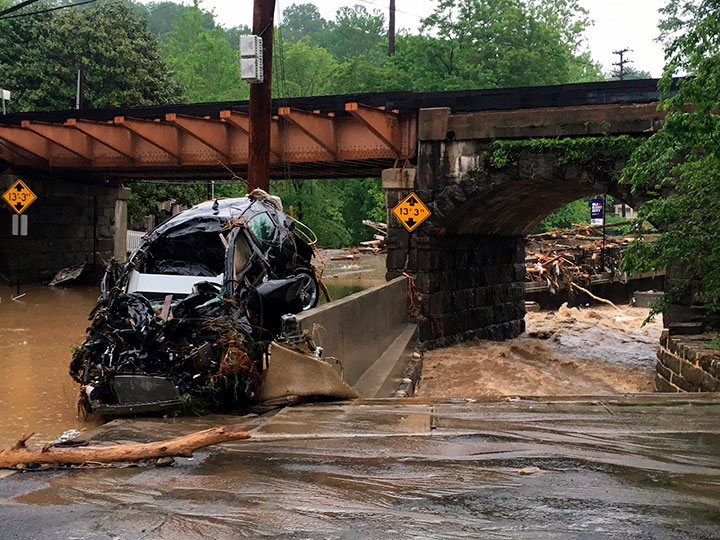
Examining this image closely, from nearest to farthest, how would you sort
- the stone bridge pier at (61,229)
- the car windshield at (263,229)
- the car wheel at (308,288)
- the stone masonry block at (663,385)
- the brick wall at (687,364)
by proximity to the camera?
the car windshield at (263,229)
the brick wall at (687,364)
the car wheel at (308,288)
the stone masonry block at (663,385)
the stone bridge pier at (61,229)

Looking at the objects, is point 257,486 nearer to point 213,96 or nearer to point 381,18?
point 213,96

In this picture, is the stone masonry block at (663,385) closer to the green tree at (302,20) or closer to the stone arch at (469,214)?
the stone arch at (469,214)

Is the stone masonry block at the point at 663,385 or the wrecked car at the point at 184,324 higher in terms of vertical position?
the wrecked car at the point at 184,324

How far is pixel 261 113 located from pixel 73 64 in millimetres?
24229

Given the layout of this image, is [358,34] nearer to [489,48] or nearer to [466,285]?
[489,48]

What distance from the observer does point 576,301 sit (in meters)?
30.0

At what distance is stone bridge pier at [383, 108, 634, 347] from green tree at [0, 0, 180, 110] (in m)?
21.1

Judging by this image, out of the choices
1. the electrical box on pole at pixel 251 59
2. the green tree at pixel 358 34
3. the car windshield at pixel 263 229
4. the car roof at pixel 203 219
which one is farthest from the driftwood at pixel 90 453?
the green tree at pixel 358 34

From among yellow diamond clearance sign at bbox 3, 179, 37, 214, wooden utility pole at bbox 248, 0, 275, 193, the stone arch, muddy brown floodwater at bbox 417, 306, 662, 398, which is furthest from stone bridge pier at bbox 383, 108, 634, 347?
yellow diamond clearance sign at bbox 3, 179, 37, 214

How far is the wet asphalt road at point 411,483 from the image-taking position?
137 inches

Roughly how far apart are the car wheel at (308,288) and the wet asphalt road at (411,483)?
16.1 ft

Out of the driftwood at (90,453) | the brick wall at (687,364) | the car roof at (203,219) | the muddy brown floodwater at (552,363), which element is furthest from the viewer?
the muddy brown floodwater at (552,363)

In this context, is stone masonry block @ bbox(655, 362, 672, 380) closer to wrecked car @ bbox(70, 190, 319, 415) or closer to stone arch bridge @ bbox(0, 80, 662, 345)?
stone arch bridge @ bbox(0, 80, 662, 345)

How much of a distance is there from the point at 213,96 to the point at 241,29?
64.1m
